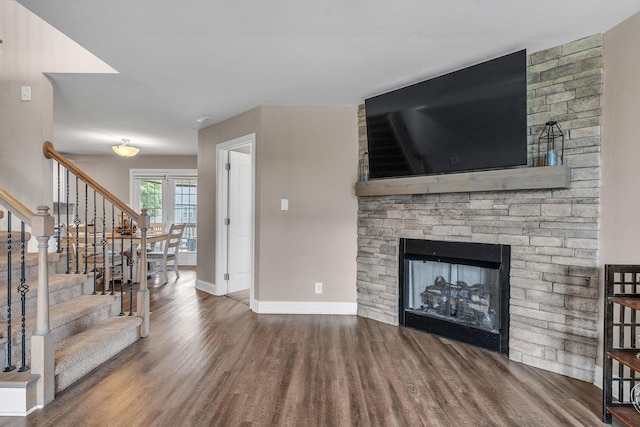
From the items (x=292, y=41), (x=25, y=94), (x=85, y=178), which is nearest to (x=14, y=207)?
(x=85, y=178)

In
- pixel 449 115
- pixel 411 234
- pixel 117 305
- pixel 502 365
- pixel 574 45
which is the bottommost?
pixel 502 365

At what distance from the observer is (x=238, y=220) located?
15.8 ft

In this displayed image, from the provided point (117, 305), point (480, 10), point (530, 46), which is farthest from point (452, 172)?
point (117, 305)

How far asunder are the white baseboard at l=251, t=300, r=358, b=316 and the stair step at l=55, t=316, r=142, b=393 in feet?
4.21

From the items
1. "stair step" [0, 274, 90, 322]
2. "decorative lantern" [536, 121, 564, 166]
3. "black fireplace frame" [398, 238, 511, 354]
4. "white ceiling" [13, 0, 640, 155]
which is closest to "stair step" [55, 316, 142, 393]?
"stair step" [0, 274, 90, 322]

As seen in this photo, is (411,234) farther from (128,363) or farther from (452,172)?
(128,363)

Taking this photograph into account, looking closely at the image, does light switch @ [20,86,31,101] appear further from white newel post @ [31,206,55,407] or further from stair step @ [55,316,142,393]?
stair step @ [55,316,142,393]

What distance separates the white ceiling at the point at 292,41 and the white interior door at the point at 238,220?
1167 mm

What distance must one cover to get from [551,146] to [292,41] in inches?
78.9

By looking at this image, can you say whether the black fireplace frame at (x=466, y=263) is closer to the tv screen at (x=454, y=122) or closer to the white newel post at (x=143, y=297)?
the tv screen at (x=454, y=122)

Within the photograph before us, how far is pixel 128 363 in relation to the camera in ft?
8.21

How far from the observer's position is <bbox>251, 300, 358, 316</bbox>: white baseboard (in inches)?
148

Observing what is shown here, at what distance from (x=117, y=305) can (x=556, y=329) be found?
358 centimetres

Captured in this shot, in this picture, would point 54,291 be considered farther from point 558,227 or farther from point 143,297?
point 558,227
